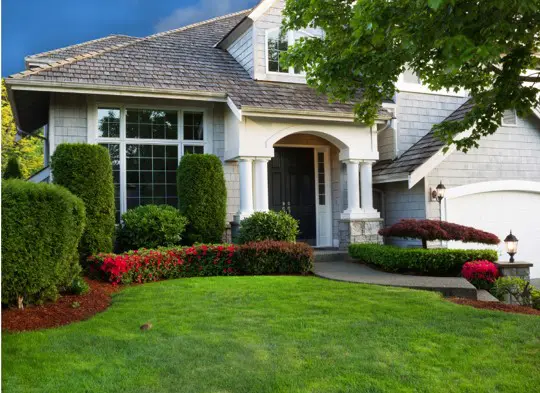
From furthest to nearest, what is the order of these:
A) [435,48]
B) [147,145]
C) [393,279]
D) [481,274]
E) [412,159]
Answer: [412,159] → [147,145] → [481,274] → [393,279] → [435,48]

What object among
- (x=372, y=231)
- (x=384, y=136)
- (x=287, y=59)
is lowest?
(x=372, y=231)

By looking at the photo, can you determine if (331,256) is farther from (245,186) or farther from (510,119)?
(510,119)

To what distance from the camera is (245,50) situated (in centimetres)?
1252

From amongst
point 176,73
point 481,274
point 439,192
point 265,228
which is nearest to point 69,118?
point 176,73

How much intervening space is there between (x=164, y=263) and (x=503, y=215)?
893 cm

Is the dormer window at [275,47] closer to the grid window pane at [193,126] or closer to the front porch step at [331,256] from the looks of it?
the grid window pane at [193,126]

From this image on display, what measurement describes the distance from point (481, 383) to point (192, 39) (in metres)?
12.4

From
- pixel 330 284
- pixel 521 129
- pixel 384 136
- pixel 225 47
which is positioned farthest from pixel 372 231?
pixel 225 47

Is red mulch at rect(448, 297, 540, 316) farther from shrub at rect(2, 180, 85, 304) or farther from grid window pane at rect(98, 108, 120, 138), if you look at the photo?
grid window pane at rect(98, 108, 120, 138)

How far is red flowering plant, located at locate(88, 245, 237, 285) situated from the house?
1775mm

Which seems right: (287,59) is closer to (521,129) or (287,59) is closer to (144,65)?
(144,65)

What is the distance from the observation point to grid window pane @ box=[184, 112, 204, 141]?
1155 cm

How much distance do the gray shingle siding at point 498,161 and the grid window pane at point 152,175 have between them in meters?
6.10

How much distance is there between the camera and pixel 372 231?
11742 millimetres
